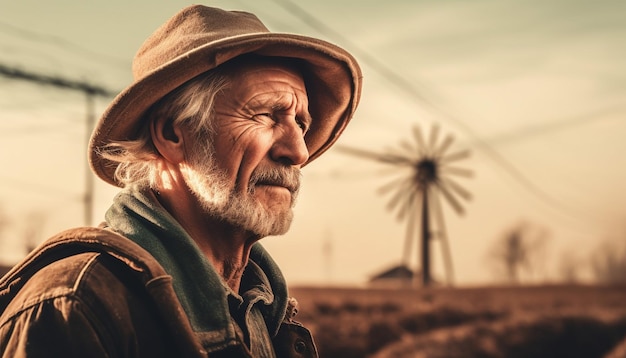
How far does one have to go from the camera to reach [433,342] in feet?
56.1

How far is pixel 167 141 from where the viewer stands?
2.58 meters

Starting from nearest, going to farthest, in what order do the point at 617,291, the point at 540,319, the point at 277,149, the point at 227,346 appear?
the point at 227,346 → the point at 277,149 → the point at 540,319 → the point at 617,291

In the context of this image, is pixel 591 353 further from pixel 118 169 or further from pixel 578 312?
pixel 118 169

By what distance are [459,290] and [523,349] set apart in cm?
747

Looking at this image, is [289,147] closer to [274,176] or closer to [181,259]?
[274,176]

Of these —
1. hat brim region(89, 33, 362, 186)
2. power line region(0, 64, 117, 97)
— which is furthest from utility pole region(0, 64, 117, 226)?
hat brim region(89, 33, 362, 186)

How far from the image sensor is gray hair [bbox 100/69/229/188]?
2516 millimetres

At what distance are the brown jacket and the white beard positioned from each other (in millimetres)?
407

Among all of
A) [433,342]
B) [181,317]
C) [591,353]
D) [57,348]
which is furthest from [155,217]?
[591,353]

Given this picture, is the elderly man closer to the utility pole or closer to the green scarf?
the green scarf

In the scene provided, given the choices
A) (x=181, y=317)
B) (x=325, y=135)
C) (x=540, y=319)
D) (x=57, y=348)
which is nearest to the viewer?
(x=57, y=348)

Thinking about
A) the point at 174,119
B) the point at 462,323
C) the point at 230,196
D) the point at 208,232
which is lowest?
the point at 462,323

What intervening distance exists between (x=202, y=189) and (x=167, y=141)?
0.68ft

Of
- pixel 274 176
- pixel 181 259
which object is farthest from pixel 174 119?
pixel 181 259
